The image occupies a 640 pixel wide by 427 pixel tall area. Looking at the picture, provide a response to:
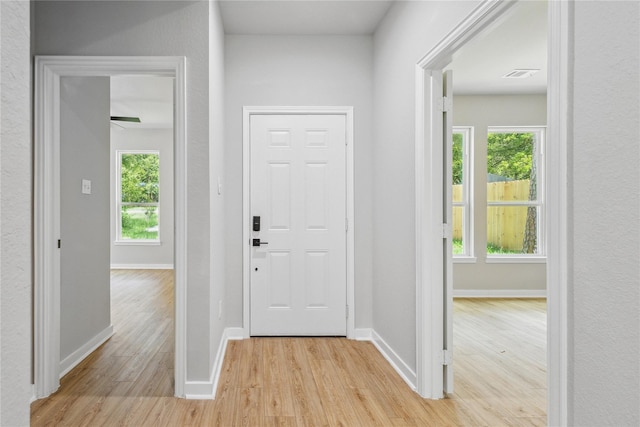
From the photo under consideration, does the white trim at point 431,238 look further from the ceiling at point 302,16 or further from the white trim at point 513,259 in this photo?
the white trim at point 513,259

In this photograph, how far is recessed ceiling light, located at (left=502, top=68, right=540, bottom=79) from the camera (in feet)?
14.3

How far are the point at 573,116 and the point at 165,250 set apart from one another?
297 inches

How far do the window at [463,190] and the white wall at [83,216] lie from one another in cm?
419

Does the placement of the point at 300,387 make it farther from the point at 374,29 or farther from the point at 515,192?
the point at 515,192

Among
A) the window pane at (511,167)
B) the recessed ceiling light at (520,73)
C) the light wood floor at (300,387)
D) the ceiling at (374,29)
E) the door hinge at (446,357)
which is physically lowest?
the light wood floor at (300,387)

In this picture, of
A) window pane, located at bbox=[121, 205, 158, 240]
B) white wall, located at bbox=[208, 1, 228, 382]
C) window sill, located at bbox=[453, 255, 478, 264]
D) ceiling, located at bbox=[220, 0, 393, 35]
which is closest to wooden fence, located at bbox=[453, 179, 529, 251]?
window sill, located at bbox=[453, 255, 478, 264]

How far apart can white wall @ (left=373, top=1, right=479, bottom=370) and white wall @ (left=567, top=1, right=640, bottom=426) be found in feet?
3.31

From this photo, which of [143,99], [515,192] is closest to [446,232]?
[515,192]

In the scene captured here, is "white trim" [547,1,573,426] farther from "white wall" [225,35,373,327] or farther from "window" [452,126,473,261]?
"window" [452,126,473,261]

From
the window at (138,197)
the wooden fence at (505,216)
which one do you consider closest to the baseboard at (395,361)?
the wooden fence at (505,216)

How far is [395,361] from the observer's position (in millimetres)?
2879

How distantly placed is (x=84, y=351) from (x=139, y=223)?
16.7ft
